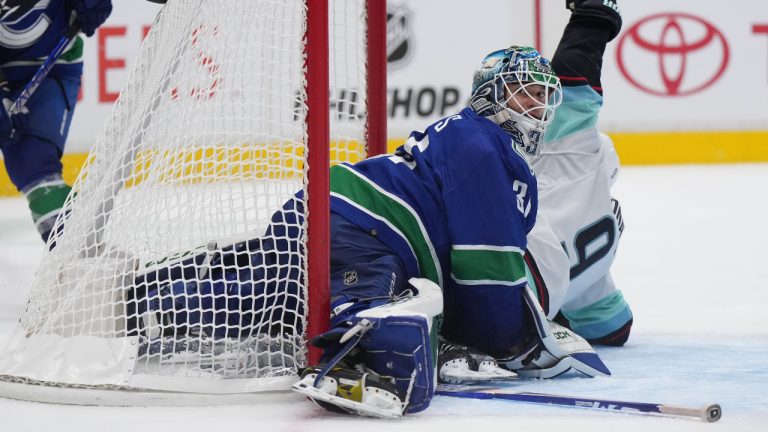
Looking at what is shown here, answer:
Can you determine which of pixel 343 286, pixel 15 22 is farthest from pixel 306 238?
pixel 15 22

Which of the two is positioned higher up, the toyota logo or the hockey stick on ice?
the toyota logo

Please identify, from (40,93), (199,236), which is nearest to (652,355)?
(199,236)

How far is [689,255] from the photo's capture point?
174 inches

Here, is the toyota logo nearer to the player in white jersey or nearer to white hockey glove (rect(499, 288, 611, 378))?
the player in white jersey

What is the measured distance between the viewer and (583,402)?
84.4 inches

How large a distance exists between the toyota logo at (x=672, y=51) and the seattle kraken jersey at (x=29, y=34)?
386cm

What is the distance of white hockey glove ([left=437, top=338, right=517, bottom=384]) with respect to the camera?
2373 millimetres

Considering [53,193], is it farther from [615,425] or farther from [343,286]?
[615,425]

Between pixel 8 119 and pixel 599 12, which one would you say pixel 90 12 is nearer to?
pixel 8 119

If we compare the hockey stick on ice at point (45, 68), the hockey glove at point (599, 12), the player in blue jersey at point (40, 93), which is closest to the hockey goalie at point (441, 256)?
the hockey glove at point (599, 12)

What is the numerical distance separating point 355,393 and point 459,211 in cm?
45

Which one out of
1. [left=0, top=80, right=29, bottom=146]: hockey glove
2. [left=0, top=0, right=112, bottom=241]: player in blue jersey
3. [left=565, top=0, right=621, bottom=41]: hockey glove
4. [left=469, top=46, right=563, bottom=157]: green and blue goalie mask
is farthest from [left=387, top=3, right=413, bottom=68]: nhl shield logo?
[left=469, top=46, right=563, bottom=157]: green and blue goalie mask

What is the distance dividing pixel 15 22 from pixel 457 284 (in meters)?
2.12

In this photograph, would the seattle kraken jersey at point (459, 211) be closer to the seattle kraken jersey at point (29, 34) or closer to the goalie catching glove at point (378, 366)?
the goalie catching glove at point (378, 366)
